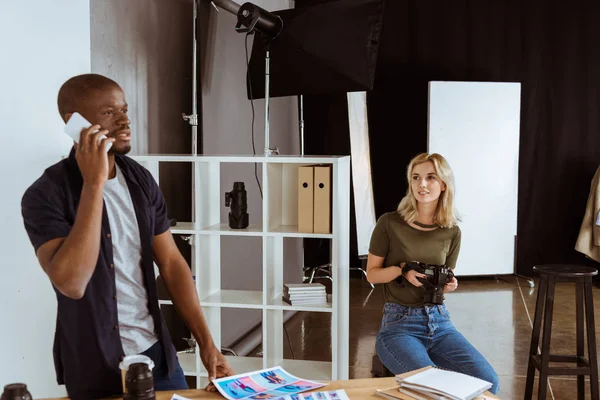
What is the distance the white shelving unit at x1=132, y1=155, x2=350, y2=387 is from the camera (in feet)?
11.2

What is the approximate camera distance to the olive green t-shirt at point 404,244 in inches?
125

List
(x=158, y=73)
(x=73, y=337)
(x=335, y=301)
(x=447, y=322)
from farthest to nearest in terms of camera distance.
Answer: (x=158, y=73), (x=335, y=301), (x=447, y=322), (x=73, y=337)

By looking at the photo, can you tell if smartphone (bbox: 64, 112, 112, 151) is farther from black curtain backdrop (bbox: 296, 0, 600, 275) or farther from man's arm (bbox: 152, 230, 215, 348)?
black curtain backdrop (bbox: 296, 0, 600, 275)

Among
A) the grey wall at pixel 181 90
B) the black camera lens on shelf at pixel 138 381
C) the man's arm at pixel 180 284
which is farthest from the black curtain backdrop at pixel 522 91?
the black camera lens on shelf at pixel 138 381

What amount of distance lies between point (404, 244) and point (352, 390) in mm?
1421

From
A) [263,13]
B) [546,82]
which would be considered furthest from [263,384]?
[546,82]

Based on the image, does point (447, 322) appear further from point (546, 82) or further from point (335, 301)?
point (546, 82)

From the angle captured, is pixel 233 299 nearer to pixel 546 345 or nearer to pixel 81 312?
pixel 546 345

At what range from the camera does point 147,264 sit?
1925 mm

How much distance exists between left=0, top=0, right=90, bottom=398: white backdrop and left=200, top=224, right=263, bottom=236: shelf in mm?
994

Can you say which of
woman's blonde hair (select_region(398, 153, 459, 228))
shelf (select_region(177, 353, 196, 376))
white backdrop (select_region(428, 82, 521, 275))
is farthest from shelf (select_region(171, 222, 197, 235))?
white backdrop (select_region(428, 82, 521, 275))

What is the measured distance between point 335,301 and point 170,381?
1.51 metres

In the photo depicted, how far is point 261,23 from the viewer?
3879 millimetres

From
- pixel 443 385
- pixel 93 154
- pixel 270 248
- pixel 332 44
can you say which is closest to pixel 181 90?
pixel 332 44
